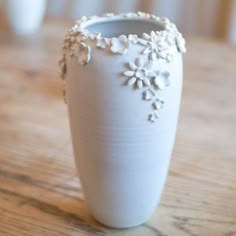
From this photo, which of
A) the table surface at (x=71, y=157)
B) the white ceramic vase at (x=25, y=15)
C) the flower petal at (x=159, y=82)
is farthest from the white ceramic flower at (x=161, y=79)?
the white ceramic vase at (x=25, y=15)

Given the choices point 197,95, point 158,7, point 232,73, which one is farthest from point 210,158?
point 158,7

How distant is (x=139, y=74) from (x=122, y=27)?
0.42 ft

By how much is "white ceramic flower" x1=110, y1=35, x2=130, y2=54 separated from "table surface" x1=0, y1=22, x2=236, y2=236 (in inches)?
10.0

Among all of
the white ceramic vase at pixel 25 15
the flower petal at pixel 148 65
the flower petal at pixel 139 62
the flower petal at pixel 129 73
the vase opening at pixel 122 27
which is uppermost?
the vase opening at pixel 122 27

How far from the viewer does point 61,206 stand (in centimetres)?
70

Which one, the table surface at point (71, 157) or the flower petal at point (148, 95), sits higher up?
the flower petal at point (148, 95)

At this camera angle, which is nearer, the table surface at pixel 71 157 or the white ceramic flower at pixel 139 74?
the white ceramic flower at pixel 139 74

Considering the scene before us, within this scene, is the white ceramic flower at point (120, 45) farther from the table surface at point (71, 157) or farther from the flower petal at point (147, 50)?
the table surface at point (71, 157)

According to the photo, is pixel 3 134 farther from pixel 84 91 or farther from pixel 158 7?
pixel 158 7

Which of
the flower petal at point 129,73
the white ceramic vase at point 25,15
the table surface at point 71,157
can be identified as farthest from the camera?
the white ceramic vase at point 25,15

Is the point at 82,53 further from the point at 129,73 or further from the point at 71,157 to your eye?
the point at 71,157

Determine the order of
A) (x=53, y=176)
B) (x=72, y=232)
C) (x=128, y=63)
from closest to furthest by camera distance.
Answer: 1. (x=128, y=63)
2. (x=72, y=232)
3. (x=53, y=176)

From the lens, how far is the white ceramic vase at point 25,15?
123 cm

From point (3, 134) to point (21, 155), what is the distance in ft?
0.26
